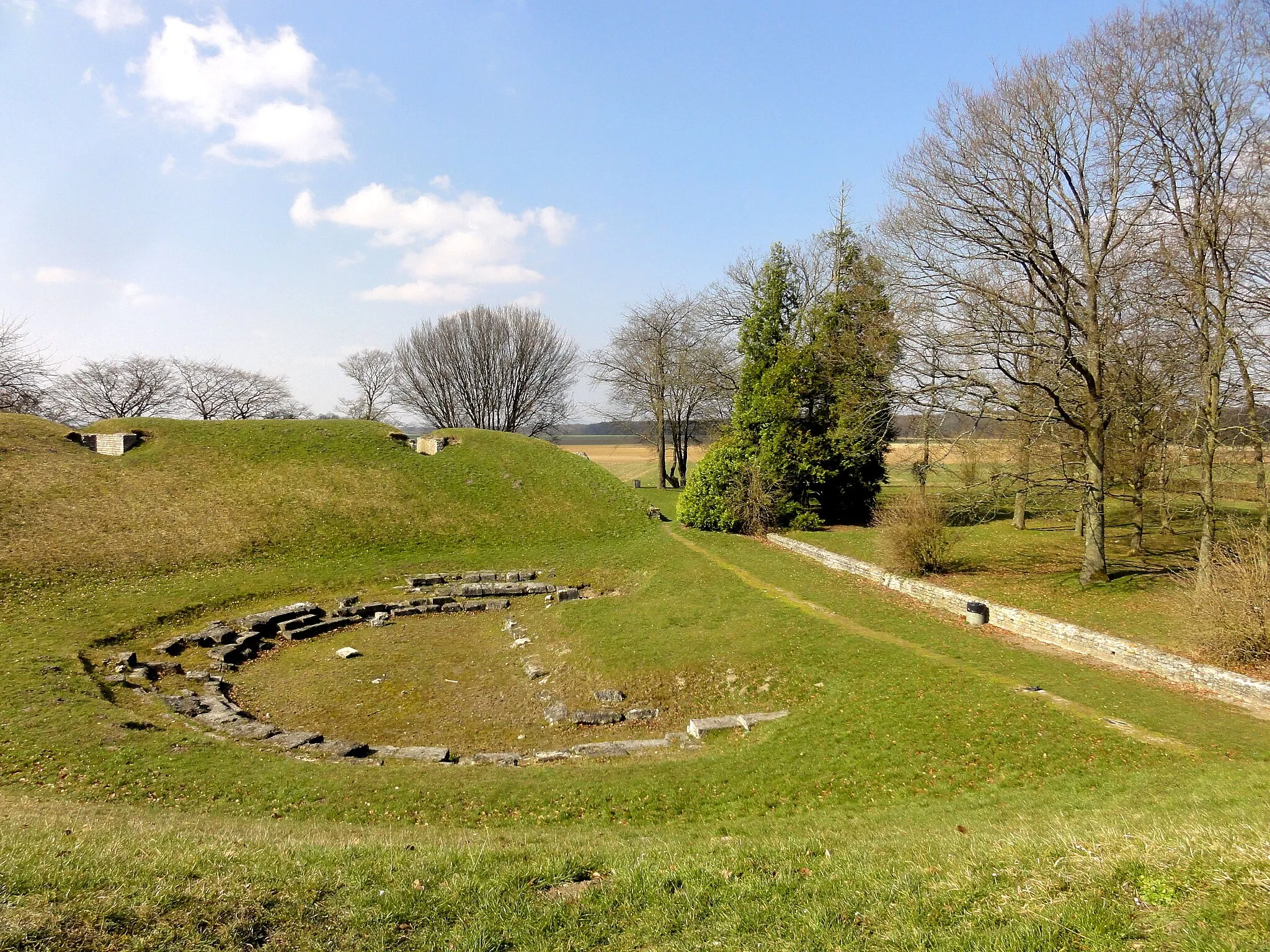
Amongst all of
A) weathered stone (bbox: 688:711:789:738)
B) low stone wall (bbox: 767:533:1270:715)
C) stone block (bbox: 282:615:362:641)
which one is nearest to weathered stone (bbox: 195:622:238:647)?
stone block (bbox: 282:615:362:641)

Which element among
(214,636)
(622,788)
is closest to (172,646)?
(214,636)

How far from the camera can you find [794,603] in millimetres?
18297

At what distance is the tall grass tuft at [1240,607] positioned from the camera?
39.0ft

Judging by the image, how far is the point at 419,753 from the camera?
11102mm

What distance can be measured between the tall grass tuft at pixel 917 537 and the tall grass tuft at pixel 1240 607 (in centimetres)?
760

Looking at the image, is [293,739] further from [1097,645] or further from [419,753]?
[1097,645]

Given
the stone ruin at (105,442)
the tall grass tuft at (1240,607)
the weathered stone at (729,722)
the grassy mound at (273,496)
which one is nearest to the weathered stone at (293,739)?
the weathered stone at (729,722)

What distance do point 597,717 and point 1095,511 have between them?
16097 mm

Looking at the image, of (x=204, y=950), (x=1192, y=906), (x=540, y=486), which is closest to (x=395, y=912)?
(x=204, y=950)

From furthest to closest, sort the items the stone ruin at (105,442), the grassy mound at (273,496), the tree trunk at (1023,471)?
the stone ruin at (105,442) → the tree trunk at (1023,471) → the grassy mound at (273,496)

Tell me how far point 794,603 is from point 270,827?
14.2 m

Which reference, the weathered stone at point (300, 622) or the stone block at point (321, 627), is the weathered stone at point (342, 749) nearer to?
the stone block at point (321, 627)

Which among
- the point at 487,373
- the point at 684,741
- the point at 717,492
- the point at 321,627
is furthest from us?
the point at 487,373

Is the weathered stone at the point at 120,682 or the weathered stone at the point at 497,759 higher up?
the weathered stone at the point at 120,682
